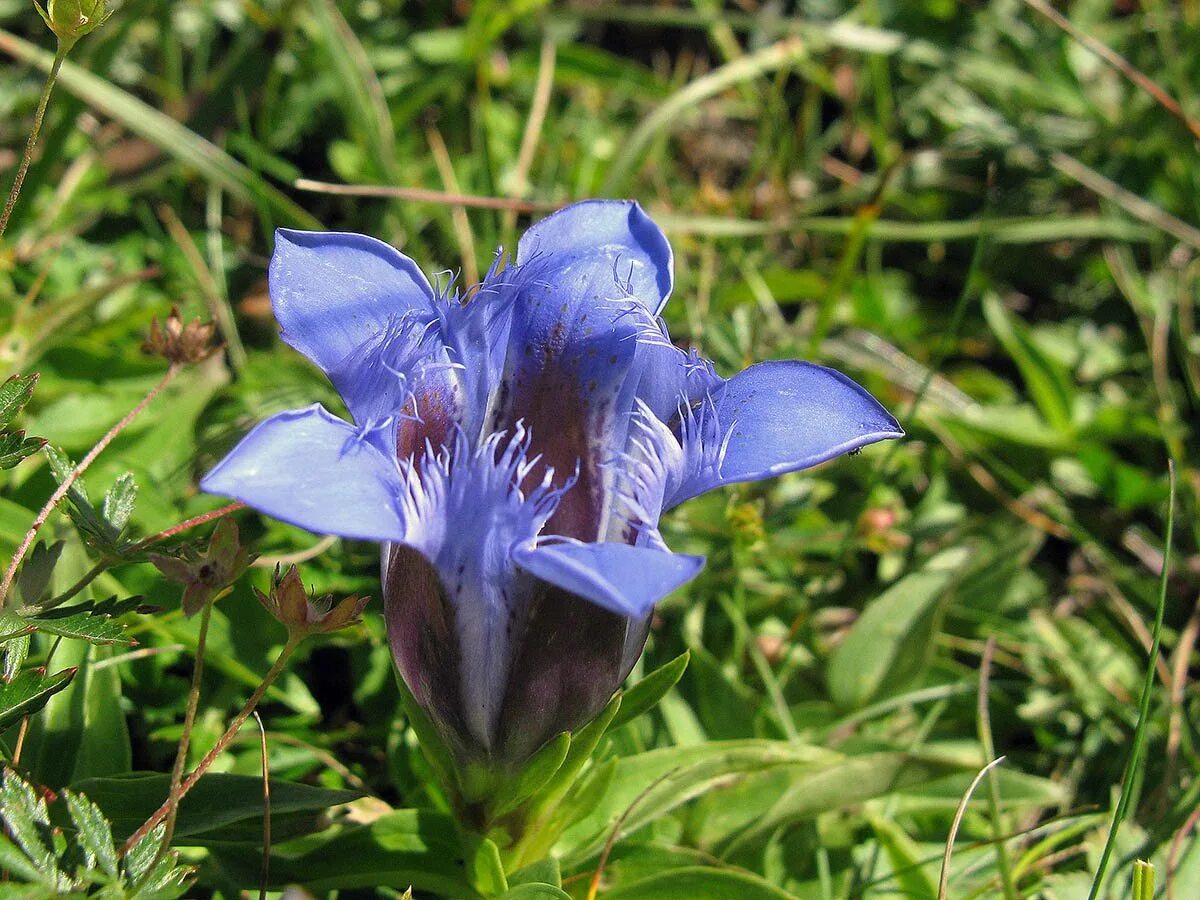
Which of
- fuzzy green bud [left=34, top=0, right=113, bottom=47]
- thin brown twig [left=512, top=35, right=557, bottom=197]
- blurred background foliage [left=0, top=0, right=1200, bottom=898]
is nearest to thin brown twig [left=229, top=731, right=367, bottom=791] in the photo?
blurred background foliage [left=0, top=0, right=1200, bottom=898]

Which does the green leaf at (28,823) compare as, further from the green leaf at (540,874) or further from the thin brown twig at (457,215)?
the thin brown twig at (457,215)

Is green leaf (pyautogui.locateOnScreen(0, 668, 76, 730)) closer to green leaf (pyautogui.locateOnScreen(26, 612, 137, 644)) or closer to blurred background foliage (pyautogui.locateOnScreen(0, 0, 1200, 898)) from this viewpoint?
green leaf (pyautogui.locateOnScreen(26, 612, 137, 644))

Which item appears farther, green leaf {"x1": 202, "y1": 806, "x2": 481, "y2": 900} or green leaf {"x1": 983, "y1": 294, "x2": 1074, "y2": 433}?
green leaf {"x1": 983, "y1": 294, "x2": 1074, "y2": 433}

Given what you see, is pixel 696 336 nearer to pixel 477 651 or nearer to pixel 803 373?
pixel 803 373

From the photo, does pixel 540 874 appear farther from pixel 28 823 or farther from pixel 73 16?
pixel 73 16

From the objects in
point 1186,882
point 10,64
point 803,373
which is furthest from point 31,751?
point 10,64

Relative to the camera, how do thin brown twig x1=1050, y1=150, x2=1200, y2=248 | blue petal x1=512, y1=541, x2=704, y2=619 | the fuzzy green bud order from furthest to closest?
thin brown twig x1=1050, y1=150, x2=1200, y2=248, the fuzzy green bud, blue petal x1=512, y1=541, x2=704, y2=619

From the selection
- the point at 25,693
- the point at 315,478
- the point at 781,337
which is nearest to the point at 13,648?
the point at 25,693
